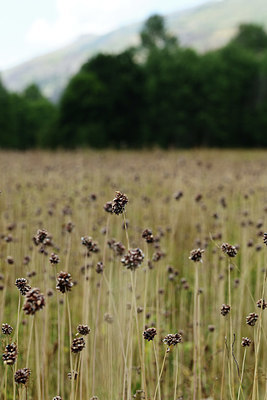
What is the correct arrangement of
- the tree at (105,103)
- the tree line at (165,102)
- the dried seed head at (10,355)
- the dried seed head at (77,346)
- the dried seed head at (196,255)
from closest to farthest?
the dried seed head at (10,355) < the dried seed head at (77,346) < the dried seed head at (196,255) < the tree at (105,103) < the tree line at (165,102)

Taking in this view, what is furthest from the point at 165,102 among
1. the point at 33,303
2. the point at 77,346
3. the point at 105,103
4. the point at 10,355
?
the point at 33,303

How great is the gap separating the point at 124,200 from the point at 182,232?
3.64 metres

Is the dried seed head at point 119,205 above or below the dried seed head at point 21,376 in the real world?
above

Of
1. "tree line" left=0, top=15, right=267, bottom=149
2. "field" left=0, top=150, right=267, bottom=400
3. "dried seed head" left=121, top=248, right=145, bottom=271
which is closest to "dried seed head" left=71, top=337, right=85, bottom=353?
"field" left=0, top=150, right=267, bottom=400

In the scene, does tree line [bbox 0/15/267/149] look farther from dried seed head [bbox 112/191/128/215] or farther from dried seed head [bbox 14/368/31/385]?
dried seed head [bbox 14/368/31/385]

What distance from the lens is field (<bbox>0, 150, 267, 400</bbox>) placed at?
1.60 m

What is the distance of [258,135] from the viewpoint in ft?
94.4

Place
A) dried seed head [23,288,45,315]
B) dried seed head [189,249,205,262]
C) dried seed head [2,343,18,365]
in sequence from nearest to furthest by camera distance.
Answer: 1. dried seed head [23,288,45,315]
2. dried seed head [2,343,18,365]
3. dried seed head [189,249,205,262]

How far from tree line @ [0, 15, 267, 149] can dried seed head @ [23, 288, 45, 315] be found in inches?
888

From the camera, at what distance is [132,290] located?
129 centimetres

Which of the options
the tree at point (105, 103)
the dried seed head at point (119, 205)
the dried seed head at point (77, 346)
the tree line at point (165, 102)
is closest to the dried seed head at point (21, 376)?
the dried seed head at point (77, 346)

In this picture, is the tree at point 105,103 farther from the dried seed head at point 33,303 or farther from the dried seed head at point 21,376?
the dried seed head at point 33,303

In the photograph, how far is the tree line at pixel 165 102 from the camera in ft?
84.0

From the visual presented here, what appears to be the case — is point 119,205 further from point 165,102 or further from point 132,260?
point 165,102
